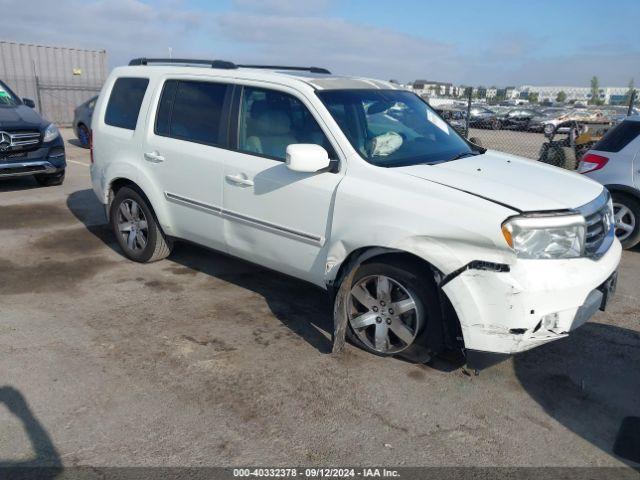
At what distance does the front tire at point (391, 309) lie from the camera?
349 centimetres

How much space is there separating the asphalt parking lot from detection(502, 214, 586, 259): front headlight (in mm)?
931

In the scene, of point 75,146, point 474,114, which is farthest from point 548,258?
point 474,114

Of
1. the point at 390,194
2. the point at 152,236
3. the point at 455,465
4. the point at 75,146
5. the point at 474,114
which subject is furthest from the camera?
the point at 474,114

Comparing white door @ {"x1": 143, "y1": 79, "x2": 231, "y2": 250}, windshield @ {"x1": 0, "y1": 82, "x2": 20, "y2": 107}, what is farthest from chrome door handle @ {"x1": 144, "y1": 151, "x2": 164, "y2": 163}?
windshield @ {"x1": 0, "y1": 82, "x2": 20, "y2": 107}

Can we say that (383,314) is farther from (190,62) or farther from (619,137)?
(619,137)

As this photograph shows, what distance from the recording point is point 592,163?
6.47 metres

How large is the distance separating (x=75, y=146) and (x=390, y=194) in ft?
45.1

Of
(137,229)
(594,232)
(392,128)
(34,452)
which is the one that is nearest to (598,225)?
(594,232)

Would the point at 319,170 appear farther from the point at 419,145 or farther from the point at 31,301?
the point at 31,301

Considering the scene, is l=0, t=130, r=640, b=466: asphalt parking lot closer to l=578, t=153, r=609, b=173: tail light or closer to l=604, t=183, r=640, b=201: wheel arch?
l=604, t=183, r=640, b=201: wheel arch

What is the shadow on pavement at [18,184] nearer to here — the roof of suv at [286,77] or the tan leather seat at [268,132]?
the roof of suv at [286,77]

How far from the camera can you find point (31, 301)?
4633mm

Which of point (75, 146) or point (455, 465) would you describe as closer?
point (455, 465)

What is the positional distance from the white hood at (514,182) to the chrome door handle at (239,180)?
3.93ft
